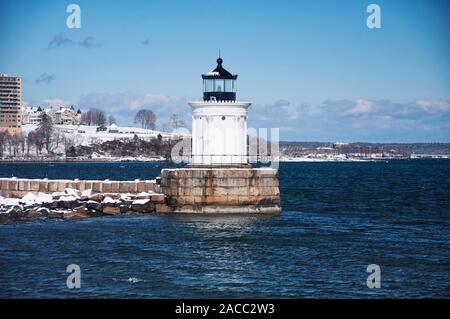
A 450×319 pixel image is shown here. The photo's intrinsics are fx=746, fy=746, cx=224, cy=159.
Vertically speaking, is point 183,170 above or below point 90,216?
above

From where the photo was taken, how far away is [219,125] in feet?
116

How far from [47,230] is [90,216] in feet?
17.3

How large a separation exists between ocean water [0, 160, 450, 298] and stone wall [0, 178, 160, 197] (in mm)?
3207

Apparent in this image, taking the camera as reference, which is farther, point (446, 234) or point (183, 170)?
point (183, 170)

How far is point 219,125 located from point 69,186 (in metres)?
8.35

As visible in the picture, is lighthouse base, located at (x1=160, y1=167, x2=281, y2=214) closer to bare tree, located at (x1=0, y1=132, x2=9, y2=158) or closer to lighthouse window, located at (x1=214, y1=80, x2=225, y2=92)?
lighthouse window, located at (x1=214, y1=80, x2=225, y2=92)

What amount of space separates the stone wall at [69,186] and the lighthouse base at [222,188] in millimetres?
3123

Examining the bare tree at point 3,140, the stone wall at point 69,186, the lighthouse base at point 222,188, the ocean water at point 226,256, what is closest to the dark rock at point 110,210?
the ocean water at point 226,256

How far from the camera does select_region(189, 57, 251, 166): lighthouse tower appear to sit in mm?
35438

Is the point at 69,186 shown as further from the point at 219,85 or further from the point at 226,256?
the point at 226,256
